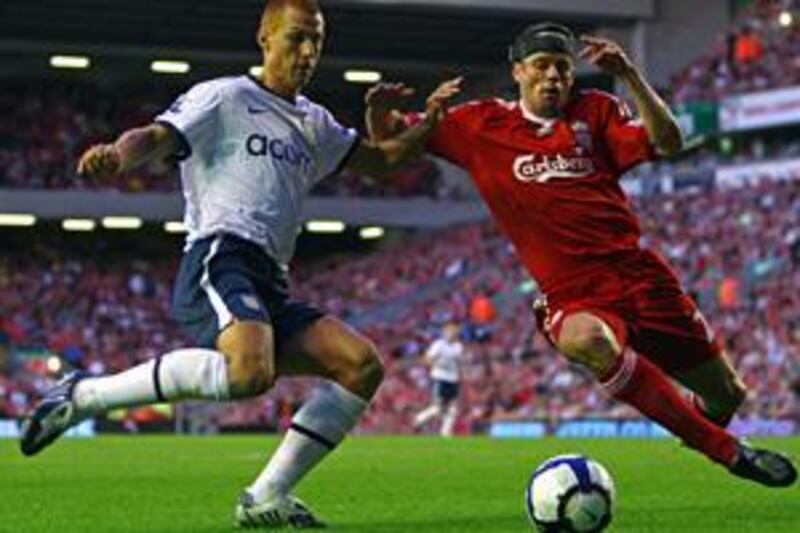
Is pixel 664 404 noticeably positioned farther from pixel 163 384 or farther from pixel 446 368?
pixel 446 368

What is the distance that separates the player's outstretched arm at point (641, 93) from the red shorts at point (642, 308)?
627 millimetres

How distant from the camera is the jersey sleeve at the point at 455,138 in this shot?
880 cm

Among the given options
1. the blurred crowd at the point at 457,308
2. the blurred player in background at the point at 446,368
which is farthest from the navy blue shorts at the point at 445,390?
the blurred crowd at the point at 457,308

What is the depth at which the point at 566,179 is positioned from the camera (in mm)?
8477

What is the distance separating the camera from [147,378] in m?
6.93

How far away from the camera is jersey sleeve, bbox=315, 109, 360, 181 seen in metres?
7.79

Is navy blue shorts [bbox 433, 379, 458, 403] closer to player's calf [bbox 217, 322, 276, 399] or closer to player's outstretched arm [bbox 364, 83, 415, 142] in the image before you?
player's outstretched arm [bbox 364, 83, 415, 142]

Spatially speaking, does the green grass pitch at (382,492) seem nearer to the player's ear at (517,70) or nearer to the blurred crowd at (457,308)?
the player's ear at (517,70)

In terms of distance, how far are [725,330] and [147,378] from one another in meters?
25.4

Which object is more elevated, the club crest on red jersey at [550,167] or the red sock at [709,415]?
the club crest on red jersey at [550,167]

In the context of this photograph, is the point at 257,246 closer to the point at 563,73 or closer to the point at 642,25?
the point at 563,73

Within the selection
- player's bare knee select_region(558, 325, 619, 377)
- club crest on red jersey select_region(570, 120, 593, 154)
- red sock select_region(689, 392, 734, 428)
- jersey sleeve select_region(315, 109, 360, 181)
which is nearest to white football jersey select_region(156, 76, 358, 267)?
jersey sleeve select_region(315, 109, 360, 181)

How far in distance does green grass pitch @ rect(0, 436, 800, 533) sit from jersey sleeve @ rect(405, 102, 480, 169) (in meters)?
1.79

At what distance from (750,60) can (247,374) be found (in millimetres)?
34971
